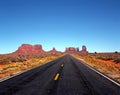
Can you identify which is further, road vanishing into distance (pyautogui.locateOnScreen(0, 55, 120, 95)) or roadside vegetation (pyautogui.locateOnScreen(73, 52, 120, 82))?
roadside vegetation (pyautogui.locateOnScreen(73, 52, 120, 82))

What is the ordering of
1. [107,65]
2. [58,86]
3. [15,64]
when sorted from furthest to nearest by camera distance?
1. [15,64]
2. [107,65]
3. [58,86]

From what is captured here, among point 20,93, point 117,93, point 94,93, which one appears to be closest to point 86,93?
point 94,93

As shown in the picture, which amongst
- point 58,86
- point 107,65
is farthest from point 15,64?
point 58,86

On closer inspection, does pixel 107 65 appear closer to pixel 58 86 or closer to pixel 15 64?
pixel 15 64

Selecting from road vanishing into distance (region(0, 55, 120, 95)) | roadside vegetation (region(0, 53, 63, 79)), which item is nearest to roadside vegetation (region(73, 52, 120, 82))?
road vanishing into distance (region(0, 55, 120, 95))

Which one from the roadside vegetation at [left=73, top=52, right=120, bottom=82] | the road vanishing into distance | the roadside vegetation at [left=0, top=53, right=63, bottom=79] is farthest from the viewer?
the roadside vegetation at [left=0, top=53, right=63, bottom=79]

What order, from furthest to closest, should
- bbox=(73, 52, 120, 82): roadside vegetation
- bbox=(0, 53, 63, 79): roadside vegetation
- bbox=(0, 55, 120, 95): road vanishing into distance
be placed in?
1. bbox=(0, 53, 63, 79): roadside vegetation
2. bbox=(73, 52, 120, 82): roadside vegetation
3. bbox=(0, 55, 120, 95): road vanishing into distance

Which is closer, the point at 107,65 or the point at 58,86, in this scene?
the point at 58,86

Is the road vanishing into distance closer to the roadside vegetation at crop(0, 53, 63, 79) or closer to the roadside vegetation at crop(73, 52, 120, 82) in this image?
the roadside vegetation at crop(73, 52, 120, 82)

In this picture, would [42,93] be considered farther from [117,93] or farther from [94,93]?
[117,93]

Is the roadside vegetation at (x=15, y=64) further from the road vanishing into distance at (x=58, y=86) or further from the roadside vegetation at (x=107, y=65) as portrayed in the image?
the roadside vegetation at (x=107, y=65)

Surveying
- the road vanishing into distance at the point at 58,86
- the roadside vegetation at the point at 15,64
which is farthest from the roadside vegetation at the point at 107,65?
the roadside vegetation at the point at 15,64

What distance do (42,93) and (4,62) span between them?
27971 mm

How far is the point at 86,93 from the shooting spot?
716 centimetres
